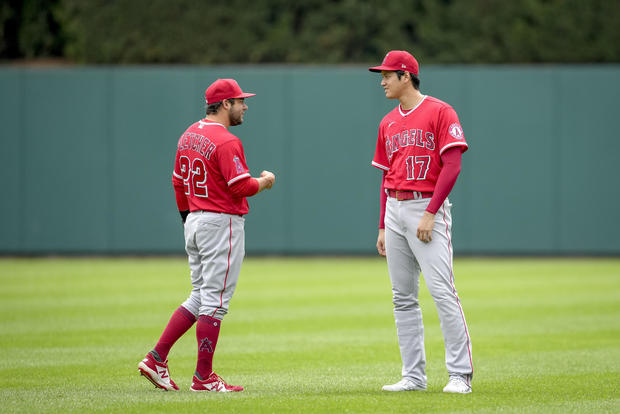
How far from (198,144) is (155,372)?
5.22 ft

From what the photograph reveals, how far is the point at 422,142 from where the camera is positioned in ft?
20.8

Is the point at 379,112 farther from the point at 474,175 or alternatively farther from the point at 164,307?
the point at 164,307

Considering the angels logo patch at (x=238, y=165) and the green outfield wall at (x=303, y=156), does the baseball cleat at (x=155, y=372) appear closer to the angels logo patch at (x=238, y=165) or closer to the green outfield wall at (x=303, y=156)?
the angels logo patch at (x=238, y=165)

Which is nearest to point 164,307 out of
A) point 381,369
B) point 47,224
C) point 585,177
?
point 381,369

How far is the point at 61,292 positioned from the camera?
13.7 metres

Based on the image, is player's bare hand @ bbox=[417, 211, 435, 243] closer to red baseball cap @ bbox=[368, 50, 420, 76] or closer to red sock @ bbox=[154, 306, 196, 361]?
red baseball cap @ bbox=[368, 50, 420, 76]

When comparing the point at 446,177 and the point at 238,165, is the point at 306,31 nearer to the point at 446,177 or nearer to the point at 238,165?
the point at 238,165

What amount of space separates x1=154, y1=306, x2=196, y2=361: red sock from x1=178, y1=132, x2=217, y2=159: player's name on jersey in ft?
3.68

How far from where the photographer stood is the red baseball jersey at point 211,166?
6355mm

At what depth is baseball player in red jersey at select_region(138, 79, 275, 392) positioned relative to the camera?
6359mm

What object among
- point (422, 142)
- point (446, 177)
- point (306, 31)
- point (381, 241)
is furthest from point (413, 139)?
point (306, 31)

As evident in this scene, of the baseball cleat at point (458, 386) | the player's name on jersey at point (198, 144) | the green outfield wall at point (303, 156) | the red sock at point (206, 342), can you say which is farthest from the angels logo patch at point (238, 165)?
the green outfield wall at point (303, 156)

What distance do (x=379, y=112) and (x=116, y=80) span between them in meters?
6.03

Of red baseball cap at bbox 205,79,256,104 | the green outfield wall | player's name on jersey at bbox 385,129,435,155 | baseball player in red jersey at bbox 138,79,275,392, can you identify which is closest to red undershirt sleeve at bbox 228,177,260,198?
baseball player in red jersey at bbox 138,79,275,392
